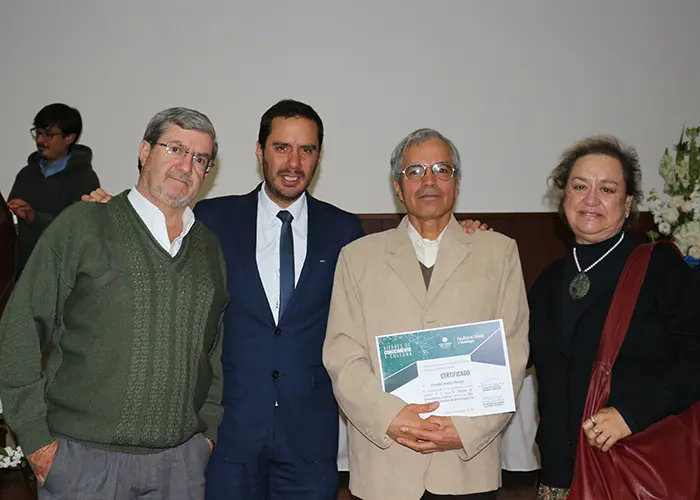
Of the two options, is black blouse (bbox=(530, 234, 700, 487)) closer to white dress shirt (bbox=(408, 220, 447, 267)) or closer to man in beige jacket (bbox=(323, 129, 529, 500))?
man in beige jacket (bbox=(323, 129, 529, 500))

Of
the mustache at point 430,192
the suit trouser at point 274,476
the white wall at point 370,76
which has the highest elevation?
the white wall at point 370,76

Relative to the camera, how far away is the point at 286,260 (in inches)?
110

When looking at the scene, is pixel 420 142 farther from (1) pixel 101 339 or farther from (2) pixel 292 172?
(1) pixel 101 339

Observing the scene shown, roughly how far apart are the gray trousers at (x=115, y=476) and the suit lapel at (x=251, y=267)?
0.59 m

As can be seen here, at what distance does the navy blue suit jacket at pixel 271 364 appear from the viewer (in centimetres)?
267

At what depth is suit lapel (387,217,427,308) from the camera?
2529 mm

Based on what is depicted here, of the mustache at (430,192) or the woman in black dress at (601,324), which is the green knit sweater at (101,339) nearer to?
the mustache at (430,192)

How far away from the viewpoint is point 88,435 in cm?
220

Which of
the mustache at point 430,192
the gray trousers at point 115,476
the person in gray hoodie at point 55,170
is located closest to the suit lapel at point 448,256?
the mustache at point 430,192

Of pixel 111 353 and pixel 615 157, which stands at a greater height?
pixel 615 157

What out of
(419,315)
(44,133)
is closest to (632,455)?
(419,315)

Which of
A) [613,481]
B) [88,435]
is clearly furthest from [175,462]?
[613,481]

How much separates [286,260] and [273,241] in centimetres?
11

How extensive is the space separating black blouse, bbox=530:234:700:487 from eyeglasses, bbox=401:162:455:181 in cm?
51
